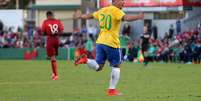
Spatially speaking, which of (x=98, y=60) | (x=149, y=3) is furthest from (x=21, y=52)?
(x=98, y=60)

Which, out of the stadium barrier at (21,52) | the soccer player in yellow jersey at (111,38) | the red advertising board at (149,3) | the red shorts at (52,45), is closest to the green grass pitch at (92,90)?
the soccer player in yellow jersey at (111,38)

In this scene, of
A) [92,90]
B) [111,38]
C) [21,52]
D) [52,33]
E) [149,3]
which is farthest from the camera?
[21,52]

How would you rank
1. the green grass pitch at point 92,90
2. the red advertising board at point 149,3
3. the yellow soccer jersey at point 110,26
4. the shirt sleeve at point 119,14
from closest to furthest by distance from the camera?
the green grass pitch at point 92,90, the shirt sleeve at point 119,14, the yellow soccer jersey at point 110,26, the red advertising board at point 149,3

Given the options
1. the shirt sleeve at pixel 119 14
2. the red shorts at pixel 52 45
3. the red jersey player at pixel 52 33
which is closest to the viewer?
the shirt sleeve at pixel 119 14

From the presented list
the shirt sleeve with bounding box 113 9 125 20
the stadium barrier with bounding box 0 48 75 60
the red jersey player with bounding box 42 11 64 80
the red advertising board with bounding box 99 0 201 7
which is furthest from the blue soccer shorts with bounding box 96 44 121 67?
the stadium barrier with bounding box 0 48 75 60

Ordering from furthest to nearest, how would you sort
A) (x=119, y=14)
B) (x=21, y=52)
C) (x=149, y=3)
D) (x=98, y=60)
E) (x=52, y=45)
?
(x=21, y=52) < (x=149, y=3) < (x=52, y=45) < (x=98, y=60) < (x=119, y=14)

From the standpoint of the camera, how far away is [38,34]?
167ft

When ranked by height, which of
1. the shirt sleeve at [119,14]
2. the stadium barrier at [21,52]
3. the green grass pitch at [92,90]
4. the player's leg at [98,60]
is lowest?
the stadium barrier at [21,52]

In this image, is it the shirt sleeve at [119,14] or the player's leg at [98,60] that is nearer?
the shirt sleeve at [119,14]

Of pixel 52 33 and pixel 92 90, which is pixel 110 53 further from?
pixel 52 33

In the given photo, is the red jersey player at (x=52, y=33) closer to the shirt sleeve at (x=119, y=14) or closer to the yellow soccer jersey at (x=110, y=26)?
the yellow soccer jersey at (x=110, y=26)

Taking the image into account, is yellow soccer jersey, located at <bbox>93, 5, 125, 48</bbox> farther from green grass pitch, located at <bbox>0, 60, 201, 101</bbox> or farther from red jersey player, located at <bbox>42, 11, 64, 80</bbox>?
red jersey player, located at <bbox>42, 11, 64, 80</bbox>

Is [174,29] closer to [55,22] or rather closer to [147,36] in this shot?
[147,36]

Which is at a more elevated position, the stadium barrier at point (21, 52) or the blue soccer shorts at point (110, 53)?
the blue soccer shorts at point (110, 53)
